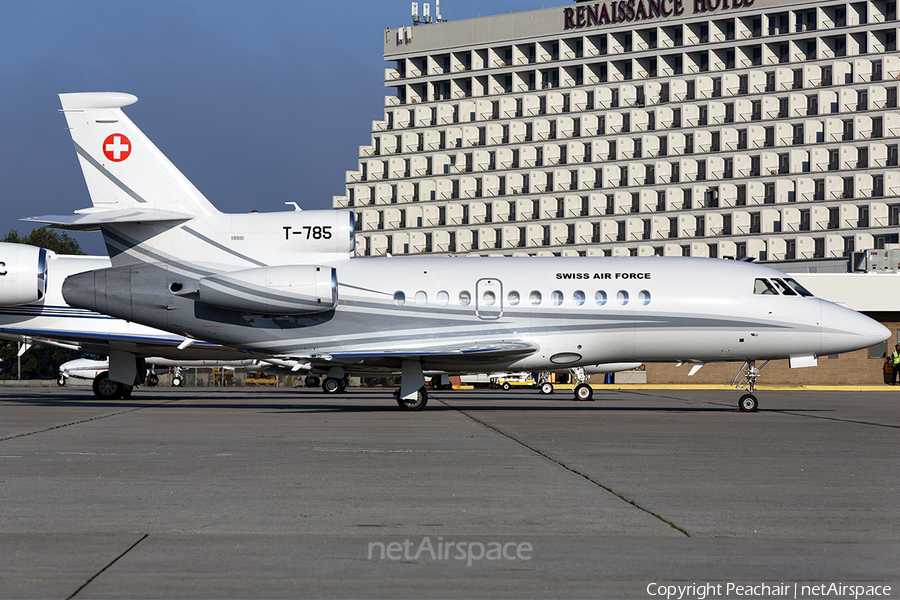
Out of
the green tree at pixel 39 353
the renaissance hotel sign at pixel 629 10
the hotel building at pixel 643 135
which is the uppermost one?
the renaissance hotel sign at pixel 629 10

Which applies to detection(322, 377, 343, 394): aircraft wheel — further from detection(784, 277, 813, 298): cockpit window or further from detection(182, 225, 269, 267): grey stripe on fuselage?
detection(784, 277, 813, 298): cockpit window

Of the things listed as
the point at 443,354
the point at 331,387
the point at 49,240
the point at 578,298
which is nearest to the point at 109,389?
the point at 331,387

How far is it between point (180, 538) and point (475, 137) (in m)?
135

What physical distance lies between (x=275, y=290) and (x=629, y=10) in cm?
11211

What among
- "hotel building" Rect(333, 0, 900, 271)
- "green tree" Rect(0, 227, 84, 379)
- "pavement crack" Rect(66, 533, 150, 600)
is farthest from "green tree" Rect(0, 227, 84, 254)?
"pavement crack" Rect(66, 533, 150, 600)

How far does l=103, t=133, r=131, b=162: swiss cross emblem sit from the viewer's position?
2406 centimetres

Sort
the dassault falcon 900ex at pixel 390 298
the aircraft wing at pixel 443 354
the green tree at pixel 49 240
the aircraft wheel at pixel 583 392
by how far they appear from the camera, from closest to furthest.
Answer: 1. the aircraft wing at pixel 443 354
2. the dassault falcon 900ex at pixel 390 298
3. the aircraft wheel at pixel 583 392
4. the green tree at pixel 49 240

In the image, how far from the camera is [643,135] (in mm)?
128000

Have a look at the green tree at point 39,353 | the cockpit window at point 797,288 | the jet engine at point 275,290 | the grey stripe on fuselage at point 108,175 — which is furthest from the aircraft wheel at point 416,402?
the green tree at point 39,353

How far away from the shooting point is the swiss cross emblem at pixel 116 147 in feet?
78.9

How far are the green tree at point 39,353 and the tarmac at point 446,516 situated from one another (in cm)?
10019

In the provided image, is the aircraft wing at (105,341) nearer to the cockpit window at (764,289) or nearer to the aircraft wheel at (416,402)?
the aircraft wheel at (416,402)

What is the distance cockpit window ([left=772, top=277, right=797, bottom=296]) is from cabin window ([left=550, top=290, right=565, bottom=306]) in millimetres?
5277

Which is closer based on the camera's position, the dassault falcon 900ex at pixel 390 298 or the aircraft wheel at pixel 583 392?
the dassault falcon 900ex at pixel 390 298
